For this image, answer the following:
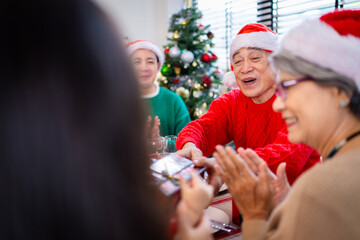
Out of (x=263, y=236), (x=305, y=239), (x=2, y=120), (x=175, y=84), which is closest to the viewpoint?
(x=2, y=120)

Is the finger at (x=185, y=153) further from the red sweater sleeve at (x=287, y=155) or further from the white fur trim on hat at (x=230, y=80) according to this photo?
the white fur trim on hat at (x=230, y=80)

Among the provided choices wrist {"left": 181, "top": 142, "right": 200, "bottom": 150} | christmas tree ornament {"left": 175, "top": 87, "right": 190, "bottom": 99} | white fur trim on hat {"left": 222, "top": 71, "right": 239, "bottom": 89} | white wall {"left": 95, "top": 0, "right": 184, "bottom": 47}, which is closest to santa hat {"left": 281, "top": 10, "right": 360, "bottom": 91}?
wrist {"left": 181, "top": 142, "right": 200, "bottom": 150}

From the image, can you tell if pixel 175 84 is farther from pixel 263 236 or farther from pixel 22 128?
pixel 22 128

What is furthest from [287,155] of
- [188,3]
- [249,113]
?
[188,3]

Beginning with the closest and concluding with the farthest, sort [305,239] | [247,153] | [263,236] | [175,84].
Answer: [305,239] → [263,236] → [247,153] → [175,84]

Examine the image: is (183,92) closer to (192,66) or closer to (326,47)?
(192,66)

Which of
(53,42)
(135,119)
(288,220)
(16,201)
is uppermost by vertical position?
(53,42)

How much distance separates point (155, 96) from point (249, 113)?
3.71 feet

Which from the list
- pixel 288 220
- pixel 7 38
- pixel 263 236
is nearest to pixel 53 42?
pixel 7 38

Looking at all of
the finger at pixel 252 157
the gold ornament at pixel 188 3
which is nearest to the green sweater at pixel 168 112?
the finger at pixel 252 157

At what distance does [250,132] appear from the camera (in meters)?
1.81

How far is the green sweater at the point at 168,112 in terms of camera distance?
2.65 m

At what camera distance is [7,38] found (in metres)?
0.45

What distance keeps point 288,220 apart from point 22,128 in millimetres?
661
